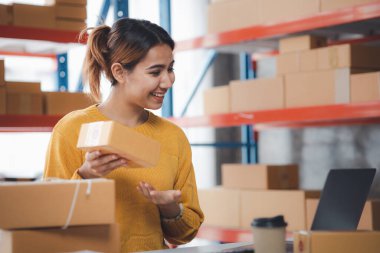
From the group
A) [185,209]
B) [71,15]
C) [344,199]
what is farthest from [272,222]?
[71,15]

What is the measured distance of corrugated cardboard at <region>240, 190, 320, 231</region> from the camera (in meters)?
4.20

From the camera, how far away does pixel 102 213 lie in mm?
1987

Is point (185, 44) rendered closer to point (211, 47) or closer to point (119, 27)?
point (211, 47)

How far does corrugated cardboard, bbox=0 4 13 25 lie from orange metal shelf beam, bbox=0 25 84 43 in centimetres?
4

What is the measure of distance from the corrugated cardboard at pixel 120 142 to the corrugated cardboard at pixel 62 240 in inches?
8.9

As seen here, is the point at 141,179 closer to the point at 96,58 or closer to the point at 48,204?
the point at 96,58

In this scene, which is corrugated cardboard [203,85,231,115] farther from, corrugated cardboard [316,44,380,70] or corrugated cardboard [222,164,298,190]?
corrugated cardboard [316,44,380,70]

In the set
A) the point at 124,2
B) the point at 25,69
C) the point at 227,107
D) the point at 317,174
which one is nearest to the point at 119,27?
Result: the point at 124,2

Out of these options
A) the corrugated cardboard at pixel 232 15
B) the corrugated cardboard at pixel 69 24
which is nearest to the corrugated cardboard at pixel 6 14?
the corrugated cardboard at pixel 69 24

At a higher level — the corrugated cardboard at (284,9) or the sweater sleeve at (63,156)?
the corrugated cardboard at (284,9)

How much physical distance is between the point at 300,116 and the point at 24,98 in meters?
1.50

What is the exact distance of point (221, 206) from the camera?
4.67 meters

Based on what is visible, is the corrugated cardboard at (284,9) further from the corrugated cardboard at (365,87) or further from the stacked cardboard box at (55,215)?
the stacked cardboard box at (55,215)

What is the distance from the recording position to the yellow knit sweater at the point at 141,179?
2.50 metres
